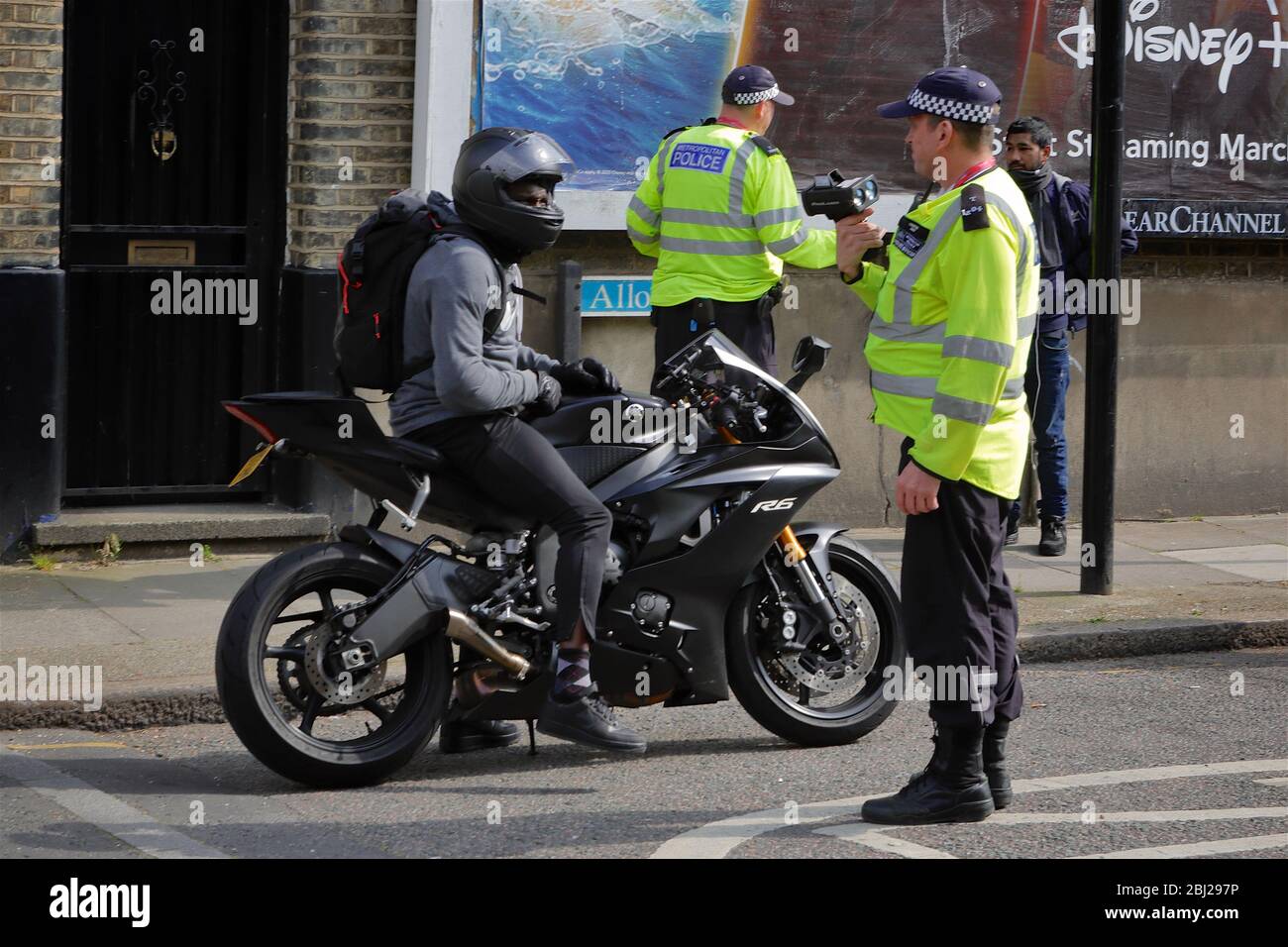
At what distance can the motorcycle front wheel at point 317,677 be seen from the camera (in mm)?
5355

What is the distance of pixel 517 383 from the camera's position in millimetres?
5582

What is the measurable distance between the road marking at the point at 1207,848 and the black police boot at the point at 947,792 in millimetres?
417

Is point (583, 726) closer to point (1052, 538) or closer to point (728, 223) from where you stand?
point (728, 223)

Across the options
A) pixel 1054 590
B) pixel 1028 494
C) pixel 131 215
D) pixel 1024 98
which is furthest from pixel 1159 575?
pixel 131 215

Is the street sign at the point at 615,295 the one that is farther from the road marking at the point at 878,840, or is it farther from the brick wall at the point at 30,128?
the road marking at the point at 878,840

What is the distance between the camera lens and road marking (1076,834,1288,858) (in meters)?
5.02

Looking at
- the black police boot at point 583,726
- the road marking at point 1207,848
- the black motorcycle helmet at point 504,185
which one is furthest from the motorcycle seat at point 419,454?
the road marking at point 1207,848

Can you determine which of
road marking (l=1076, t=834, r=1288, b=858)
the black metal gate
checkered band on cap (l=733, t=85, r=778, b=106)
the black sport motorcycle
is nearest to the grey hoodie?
the black sport motorcycle

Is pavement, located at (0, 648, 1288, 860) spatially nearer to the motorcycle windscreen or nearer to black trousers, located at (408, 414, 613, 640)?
black trousers, located at (408, 414, 613, 640)

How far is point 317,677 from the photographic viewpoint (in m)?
5.46

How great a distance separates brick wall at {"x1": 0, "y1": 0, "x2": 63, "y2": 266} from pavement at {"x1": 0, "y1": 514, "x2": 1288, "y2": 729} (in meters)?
1.47

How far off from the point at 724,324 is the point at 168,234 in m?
2.72

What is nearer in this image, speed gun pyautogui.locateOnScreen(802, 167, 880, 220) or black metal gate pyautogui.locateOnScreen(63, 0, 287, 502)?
speed gun pyautogui.locateOnScreen(802, 167, 880, 220)

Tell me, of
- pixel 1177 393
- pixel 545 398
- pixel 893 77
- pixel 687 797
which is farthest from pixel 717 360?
pixel 1177 393
